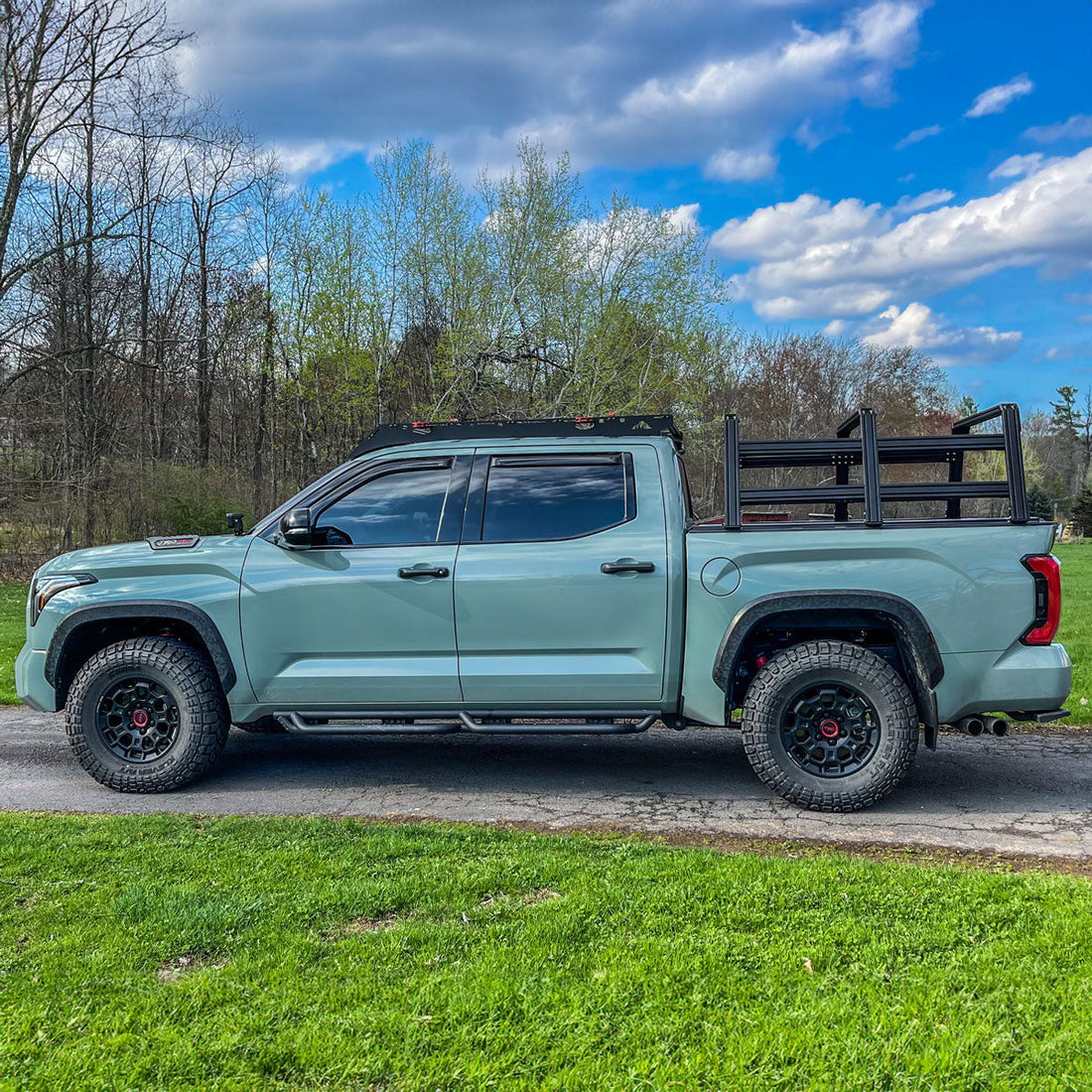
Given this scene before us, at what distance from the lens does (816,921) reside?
11.5 ft

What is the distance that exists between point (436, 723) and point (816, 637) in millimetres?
2316

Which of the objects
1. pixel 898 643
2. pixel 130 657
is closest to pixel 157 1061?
pixel 130 657

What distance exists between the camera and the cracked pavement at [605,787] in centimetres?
498

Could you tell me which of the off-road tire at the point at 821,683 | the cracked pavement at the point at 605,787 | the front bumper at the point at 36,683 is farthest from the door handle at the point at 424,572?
the front bumper at the point at 36,683

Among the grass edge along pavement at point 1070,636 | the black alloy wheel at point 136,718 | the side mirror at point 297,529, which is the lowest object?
the grass edge along pavement at point 1070,636

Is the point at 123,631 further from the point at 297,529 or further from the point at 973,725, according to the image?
the point at 973,725

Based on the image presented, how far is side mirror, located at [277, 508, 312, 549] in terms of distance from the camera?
17.9 ft

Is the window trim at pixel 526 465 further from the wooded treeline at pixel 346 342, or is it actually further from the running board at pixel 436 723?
the wooded treeline at pixel 346 342

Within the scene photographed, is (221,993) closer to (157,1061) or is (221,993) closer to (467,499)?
(157,1061)

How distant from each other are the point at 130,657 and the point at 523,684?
7.91ft

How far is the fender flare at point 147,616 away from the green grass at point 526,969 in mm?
1361

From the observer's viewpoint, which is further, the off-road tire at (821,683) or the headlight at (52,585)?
the headlight at (52,585)

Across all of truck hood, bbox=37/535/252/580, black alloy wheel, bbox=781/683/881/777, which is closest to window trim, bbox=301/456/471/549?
truck hood, bbox=37/535/252/580

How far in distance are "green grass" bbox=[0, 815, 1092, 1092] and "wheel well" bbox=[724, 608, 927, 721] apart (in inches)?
53.5
